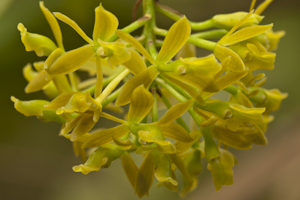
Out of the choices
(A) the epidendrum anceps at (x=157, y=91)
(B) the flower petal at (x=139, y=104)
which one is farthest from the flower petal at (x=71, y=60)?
(B) the flower petal at (x=139, y=104)

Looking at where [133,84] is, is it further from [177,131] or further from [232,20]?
[232,20]

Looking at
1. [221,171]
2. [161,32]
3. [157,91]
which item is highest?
[161,32]

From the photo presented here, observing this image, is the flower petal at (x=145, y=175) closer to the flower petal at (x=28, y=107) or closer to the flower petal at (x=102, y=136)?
the flower petal at (x=102, y=136)

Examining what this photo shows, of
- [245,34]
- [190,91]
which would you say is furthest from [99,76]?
[245,34]

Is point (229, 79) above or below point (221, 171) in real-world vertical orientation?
above

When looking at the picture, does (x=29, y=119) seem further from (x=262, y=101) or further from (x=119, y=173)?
(x=262, y=101)

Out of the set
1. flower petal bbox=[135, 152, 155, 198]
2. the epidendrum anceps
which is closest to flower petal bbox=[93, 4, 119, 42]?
the epidendrum anceps

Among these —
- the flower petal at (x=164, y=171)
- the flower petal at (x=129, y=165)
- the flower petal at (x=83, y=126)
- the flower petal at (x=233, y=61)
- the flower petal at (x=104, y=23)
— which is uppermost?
the flower petal at (x=104, y=23)
